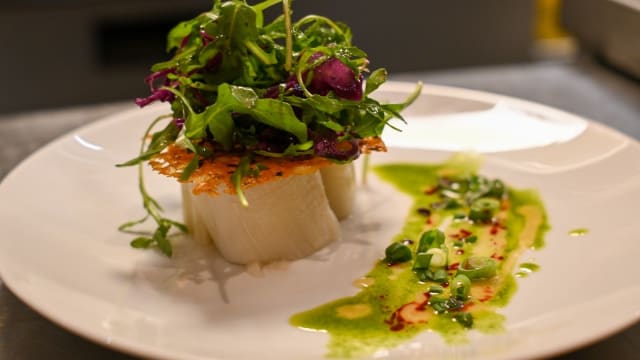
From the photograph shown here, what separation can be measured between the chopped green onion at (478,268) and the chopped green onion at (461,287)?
0.03 m

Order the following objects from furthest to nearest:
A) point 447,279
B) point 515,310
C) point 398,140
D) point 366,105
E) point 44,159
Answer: point 398,140, point 44,159, point 366,105, point 447,279, point 515,310

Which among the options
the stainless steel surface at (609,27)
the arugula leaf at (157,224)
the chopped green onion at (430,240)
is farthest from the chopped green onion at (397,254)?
the stainless steel surface at (609,27)

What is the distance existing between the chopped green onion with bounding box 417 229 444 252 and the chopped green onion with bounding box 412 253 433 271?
6 centimetres

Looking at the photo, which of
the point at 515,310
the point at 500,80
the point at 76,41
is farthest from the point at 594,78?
the point at 76,41

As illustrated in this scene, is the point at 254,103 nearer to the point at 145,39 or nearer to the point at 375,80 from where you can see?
the point at 375,80

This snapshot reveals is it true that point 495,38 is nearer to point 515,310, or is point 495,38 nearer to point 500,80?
point 500,80

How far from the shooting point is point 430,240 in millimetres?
1456

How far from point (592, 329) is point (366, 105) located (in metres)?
0.59

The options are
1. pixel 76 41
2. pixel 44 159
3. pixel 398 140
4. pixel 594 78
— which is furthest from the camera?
pixel 76 41

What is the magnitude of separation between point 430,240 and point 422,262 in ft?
0.29

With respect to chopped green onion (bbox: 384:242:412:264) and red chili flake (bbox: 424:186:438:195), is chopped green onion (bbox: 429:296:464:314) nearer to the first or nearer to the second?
chopped green onion (bbox: 384:242:412:264)

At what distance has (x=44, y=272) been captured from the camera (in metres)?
1.27

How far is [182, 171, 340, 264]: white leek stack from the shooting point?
55.9 inches

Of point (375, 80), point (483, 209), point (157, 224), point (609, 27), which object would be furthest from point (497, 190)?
point (609, 27)
